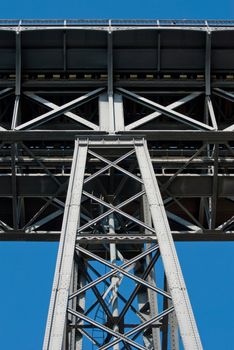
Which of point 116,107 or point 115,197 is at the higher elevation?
point 116,107

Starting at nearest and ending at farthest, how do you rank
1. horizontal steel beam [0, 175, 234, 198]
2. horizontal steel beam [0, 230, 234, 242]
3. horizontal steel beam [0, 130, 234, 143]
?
horizontal steel beam [0, 130, 234, 143], horizontal steel beam [0, 175, 234, 198], horizontal steel beam [0, 230, 234, 242]

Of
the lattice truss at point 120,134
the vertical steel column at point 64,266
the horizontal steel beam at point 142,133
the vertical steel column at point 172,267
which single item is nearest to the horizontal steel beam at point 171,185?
the lattice truss at point 120,134

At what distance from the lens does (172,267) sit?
42.1ft

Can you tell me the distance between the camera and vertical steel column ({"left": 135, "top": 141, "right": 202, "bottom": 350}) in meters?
11.3

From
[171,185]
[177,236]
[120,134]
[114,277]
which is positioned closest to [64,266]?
[114,277]

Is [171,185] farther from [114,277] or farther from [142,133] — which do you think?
[114,277]

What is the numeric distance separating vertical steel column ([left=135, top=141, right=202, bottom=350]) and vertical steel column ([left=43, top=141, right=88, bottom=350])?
4.84 ft

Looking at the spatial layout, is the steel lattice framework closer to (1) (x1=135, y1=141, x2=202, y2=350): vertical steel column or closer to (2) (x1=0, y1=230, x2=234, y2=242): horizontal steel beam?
(2) (x1=0, y1=230, x2=234, y2=242): horizontal steel beam

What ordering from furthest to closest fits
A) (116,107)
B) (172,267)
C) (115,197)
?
(116,107) < (115,197) < (172,267)

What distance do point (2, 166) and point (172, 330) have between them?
9459 millimetres

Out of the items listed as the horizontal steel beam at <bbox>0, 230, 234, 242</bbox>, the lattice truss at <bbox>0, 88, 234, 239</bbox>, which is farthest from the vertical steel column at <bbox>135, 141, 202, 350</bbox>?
the horizontal steel beam at <bbox>0, 230, 234, 242</bbox>

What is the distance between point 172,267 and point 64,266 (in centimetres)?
192

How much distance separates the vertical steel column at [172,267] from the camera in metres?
11.3

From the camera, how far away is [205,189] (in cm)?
2106
